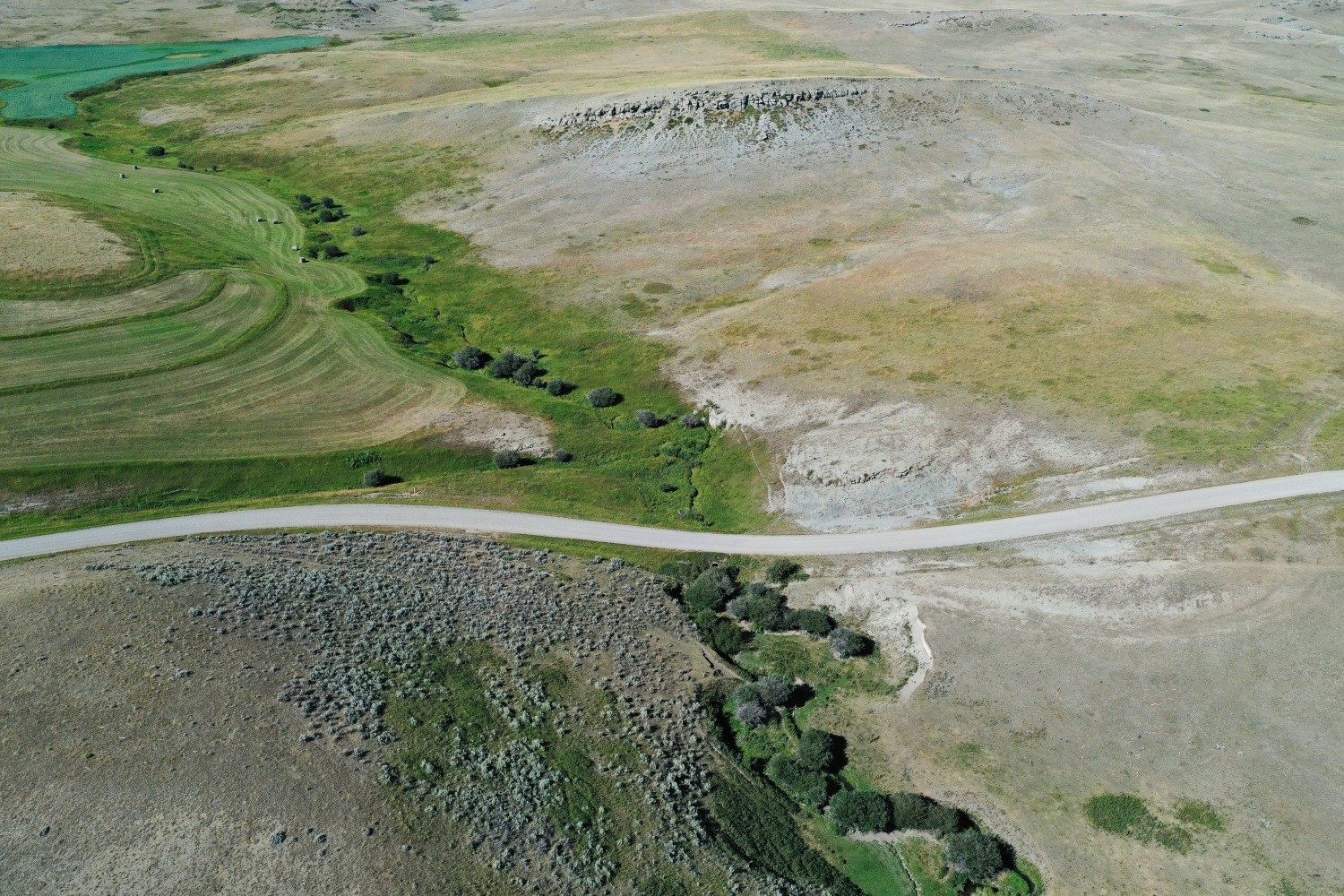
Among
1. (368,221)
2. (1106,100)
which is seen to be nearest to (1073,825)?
(368,221)

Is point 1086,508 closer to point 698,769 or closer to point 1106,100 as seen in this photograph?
point 698,769

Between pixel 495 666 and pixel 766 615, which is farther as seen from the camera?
pixel 766 615

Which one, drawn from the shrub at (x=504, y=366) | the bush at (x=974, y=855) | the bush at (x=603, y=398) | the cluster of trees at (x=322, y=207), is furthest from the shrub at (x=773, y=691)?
the cluster of trees at (x=322, y=207)

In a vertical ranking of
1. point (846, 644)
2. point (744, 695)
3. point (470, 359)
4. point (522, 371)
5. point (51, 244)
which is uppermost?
point (51, 244)

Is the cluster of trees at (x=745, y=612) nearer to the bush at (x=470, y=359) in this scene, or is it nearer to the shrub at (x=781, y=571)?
the shrub at (x=781, y=571)

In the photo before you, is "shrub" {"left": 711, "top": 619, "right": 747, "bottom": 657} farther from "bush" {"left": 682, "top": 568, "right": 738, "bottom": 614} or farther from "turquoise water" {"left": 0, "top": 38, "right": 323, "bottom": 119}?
"turquoise water" {"left": 0, "top": 38, "right": 323, "bottom": 119}

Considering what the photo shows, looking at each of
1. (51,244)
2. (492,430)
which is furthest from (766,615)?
Answer: (51,244)

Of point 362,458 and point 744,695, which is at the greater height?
point 362,458

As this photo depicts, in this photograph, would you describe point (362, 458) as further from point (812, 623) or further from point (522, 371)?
point (812, 623)
